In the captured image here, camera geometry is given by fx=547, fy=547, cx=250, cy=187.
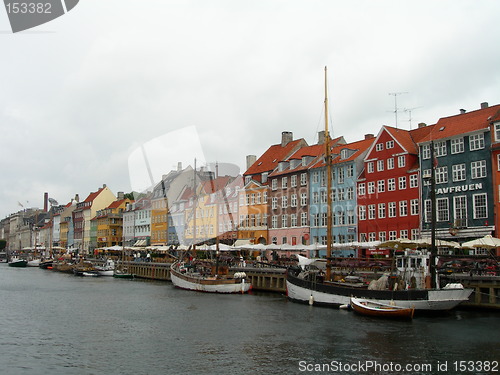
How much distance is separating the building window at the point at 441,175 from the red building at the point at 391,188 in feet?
7.11

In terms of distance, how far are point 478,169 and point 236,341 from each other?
3145 centimetres

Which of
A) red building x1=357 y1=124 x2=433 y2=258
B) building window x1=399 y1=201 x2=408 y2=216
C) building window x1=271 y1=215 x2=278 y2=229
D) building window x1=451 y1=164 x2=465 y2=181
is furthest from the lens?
building window x1=271 y1=215 x2=278 y2=229

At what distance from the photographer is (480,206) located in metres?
47.2

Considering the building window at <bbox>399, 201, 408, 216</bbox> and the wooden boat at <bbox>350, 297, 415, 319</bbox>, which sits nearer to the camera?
the wooden boat at <bbox>350, 297, 415, 319</bbox>

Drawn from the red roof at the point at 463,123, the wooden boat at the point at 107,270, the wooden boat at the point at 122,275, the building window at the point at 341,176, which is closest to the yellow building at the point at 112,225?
the wooden boat at the point at 107,270

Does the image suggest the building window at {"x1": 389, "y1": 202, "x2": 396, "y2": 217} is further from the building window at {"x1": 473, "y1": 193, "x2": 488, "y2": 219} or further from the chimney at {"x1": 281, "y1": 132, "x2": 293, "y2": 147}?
the chimney at {"x1": 281, "y1": 132, "x2": 293, "y2": 147}

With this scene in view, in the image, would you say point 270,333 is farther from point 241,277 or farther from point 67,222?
point 67,222

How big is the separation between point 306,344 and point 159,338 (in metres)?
7.32

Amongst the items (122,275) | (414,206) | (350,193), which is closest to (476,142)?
(414,206)

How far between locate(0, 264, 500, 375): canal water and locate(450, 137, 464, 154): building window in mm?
19839

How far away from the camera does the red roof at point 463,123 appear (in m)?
48.3

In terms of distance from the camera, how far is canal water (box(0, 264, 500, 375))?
2091 centimetres

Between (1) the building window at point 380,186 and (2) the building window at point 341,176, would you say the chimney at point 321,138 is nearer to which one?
(2) the building window at point 341,176

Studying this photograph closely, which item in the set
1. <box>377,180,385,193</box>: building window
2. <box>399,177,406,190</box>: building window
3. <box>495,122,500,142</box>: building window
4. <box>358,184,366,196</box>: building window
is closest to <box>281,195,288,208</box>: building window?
<box>358,184,366,196</box>: building window
